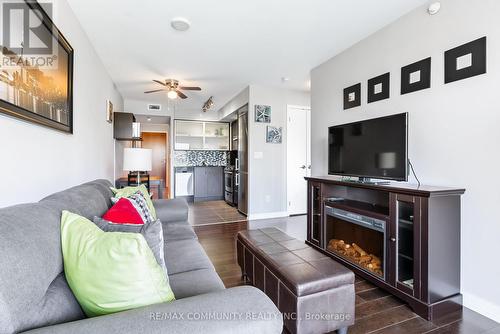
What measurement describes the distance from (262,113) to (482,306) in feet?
12.3

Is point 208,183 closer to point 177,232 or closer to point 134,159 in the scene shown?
point 134,159

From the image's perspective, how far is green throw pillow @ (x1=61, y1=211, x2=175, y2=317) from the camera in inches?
32.2

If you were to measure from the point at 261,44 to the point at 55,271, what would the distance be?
2910mm

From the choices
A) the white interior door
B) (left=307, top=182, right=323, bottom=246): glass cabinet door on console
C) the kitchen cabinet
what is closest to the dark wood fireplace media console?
(left=307, top=182, right=323, bottom=246): glass cabinet door on console

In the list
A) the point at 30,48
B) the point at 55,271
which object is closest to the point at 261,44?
the point at 30,48

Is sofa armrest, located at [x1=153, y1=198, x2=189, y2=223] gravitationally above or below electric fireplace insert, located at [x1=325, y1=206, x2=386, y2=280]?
above

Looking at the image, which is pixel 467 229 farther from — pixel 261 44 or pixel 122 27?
pixel 122 27

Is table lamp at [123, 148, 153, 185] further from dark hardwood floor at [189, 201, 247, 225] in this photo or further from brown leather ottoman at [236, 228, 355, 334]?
brown leather ottoman at [236, 228, 355, 334]

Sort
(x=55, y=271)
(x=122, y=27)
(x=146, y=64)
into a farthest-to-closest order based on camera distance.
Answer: (x=146, y=64) < (x=122, y=27) < (x=55, y=271)

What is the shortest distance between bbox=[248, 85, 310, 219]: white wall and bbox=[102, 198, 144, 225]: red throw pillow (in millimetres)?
3021

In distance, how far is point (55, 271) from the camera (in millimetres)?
867

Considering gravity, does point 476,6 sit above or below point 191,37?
below

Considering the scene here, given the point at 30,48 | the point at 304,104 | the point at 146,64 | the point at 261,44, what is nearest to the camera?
the point at 30,48

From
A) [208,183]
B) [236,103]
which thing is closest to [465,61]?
[236,103]
